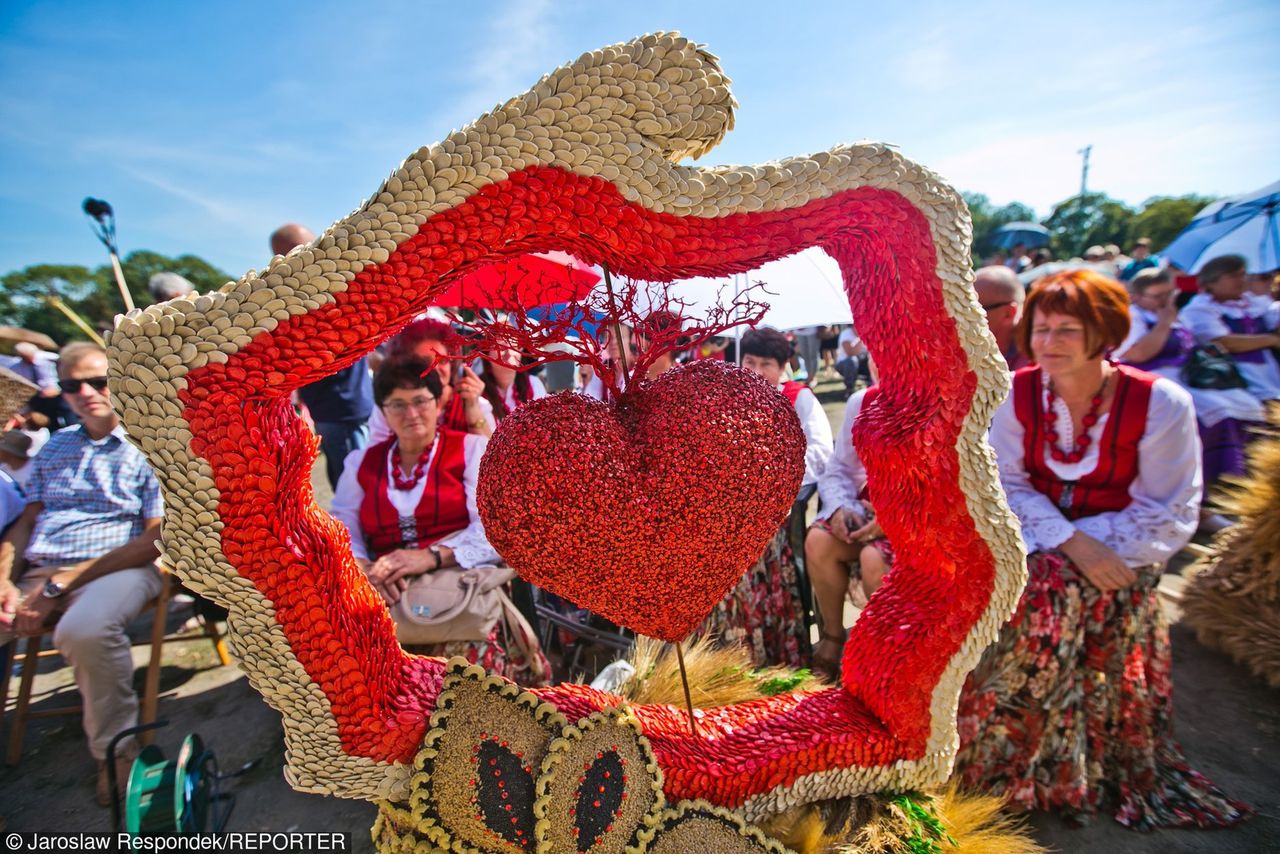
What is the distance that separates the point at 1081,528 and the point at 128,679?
3.48 m

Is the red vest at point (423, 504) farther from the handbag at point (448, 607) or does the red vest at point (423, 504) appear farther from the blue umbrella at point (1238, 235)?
the blue umbrella at point (1238, 235)

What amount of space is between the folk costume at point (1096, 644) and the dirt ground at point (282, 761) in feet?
0.24

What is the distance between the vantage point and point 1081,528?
5.78 ft

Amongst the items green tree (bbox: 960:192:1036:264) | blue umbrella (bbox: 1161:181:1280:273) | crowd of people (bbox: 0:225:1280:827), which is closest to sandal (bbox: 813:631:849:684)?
crowd of people (bbox: 0:225:1280:827)

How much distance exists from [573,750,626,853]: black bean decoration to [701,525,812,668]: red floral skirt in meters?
1.44

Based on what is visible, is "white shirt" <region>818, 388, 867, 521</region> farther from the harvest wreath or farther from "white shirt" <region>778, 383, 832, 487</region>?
the harvest wreath

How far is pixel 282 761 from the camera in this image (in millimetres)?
2449

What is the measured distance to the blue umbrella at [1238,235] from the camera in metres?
4.05

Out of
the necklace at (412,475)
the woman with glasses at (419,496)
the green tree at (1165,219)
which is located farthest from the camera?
the green tree at (1165,219)

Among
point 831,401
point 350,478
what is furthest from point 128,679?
point 831,401

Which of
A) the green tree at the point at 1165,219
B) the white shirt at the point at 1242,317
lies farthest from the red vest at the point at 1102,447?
the green tree at the point at 1165,219

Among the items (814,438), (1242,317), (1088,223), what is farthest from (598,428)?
(1088,223)

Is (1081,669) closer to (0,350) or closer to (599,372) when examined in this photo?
(599,372)

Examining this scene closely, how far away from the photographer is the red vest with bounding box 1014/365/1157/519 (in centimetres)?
171
